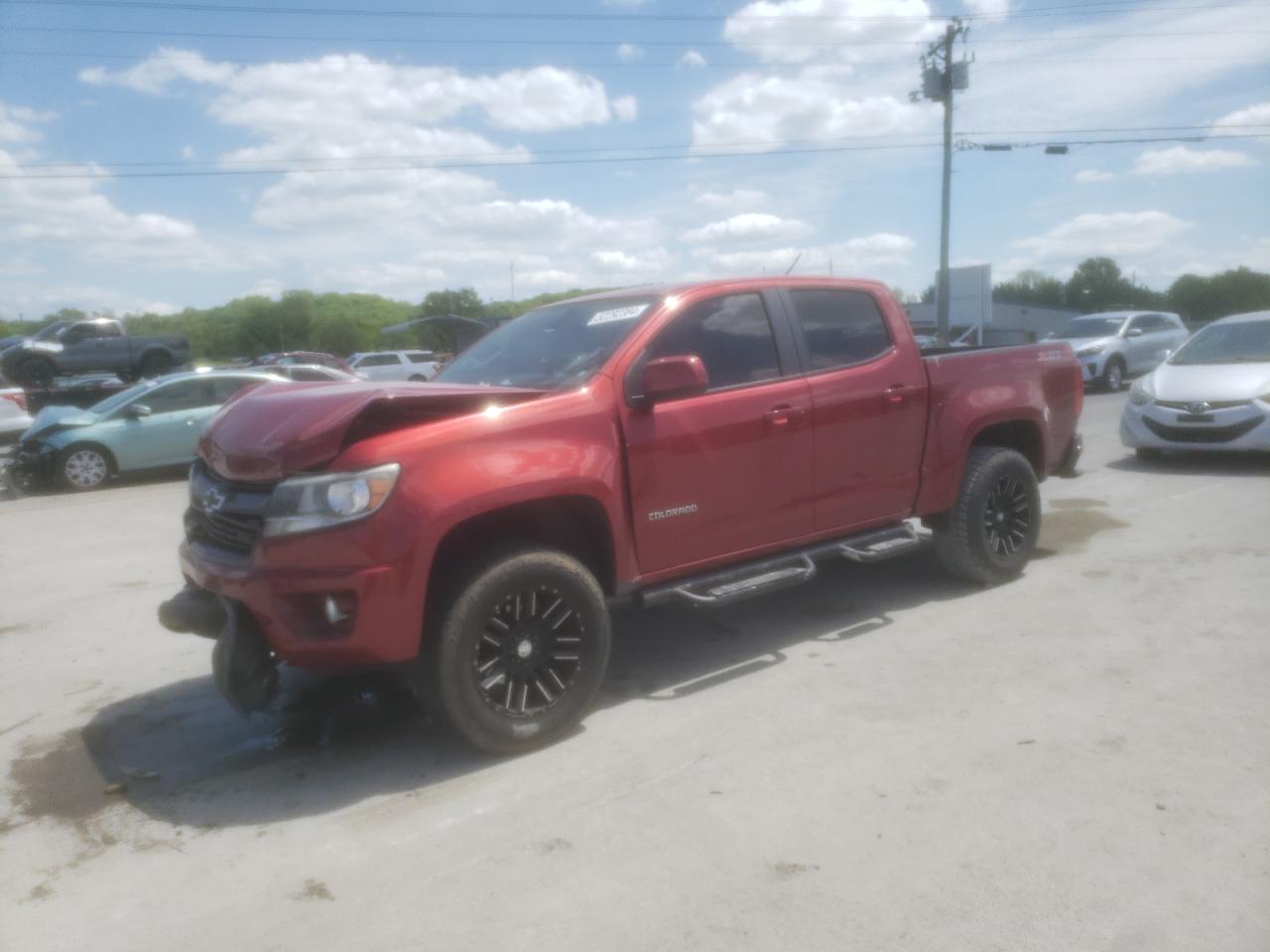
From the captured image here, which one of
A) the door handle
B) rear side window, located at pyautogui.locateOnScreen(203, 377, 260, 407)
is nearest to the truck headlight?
the door handle

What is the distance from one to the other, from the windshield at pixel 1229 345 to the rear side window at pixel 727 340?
7392mm

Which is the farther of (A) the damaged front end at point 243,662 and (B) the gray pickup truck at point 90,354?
(B) the gray pickup truck at point 90,354

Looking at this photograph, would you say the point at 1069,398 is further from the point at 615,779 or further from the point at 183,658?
→ the point at 183,658

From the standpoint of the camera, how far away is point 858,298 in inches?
211

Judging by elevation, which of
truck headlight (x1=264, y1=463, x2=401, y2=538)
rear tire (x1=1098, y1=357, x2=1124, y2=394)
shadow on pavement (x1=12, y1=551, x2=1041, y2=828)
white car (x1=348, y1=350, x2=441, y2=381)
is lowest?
rear tire (x1=1098, y1=357, x2=1124, y2=394)

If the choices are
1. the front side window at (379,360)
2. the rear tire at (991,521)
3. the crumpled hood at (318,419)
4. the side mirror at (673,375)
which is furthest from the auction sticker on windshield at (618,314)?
the front side window at (379,360)

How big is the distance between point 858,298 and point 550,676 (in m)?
2.79

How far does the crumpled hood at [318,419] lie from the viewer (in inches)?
139

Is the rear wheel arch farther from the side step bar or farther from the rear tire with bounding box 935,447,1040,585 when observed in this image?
the side step bar

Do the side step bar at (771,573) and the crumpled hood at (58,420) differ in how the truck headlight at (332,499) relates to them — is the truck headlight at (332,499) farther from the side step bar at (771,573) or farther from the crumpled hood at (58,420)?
the crumpled hood at (58,420)

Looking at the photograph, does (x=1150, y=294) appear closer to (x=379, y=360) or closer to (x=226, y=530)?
(x=379, y=360)

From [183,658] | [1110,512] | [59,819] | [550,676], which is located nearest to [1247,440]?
[1110,512]

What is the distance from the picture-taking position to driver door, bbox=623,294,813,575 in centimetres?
424

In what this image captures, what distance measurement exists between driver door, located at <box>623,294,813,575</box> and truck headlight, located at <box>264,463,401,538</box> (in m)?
1.12
